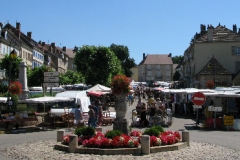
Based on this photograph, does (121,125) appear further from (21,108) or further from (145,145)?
(21,108)

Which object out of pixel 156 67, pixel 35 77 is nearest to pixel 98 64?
pixel 35 77

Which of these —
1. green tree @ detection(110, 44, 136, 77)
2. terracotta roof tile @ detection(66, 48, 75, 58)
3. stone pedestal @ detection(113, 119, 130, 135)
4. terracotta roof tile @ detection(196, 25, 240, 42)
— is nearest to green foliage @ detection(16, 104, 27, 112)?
stone pedestal @ detection(113, 119, 130, 135)

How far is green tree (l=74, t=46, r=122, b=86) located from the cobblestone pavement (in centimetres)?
3641

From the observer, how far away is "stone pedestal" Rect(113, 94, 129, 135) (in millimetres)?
16125

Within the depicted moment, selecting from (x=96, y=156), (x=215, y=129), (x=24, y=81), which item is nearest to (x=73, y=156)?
(x=96, y=156)

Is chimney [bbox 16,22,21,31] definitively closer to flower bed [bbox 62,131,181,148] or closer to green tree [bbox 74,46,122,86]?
green tree [bbox 74,46,122,86]

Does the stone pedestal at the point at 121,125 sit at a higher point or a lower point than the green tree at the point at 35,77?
lower

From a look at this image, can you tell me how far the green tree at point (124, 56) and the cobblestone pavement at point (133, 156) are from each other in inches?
2968

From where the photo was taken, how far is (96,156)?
13211mm

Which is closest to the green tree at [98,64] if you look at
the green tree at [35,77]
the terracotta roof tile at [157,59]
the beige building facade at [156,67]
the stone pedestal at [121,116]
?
the green tree at [35,77]

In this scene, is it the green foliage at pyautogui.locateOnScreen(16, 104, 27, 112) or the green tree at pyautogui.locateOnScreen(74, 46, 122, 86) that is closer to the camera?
the green foliage at pyautogui.locateOnScreen(16, 104, 27, 112)

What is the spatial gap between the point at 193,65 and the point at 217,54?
189 inches

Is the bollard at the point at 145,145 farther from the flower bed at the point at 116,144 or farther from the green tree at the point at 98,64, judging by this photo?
the green tree at the point at 98,64

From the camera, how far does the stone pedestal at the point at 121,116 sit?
16125 mm
